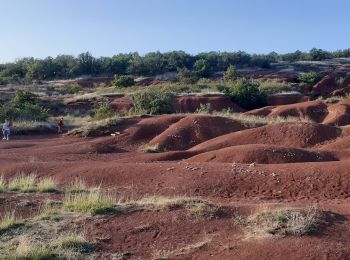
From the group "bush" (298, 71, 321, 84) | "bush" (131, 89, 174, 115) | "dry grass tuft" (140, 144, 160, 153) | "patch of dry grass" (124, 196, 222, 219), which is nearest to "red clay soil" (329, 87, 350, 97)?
"bush" (298, 71, 321, 84)

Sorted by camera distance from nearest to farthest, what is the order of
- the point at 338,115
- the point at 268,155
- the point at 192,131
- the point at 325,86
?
the point at 268,155
the point at 192,131
the point at 338,115
the point at 325,86

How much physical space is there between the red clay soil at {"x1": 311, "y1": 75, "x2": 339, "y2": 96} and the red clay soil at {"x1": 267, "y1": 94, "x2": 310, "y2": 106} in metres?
5.89

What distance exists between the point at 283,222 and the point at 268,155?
28.2 feet

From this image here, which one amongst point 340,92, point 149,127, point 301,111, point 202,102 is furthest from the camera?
point 340,92

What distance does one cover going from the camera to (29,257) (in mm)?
6473

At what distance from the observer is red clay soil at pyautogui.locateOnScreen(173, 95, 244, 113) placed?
39.6 metres

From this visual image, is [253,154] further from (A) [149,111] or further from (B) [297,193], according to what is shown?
(A) [149,111]

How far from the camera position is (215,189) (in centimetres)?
1221

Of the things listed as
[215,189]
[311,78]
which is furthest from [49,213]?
[311,78]

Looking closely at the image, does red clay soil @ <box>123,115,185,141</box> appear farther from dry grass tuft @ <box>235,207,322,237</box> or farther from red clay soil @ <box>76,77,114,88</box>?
red clay soil @ <box>76,77,114,88</box>

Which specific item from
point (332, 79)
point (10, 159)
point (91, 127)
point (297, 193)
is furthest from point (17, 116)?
point (332, 79)

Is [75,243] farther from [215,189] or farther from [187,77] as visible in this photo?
[187,77]

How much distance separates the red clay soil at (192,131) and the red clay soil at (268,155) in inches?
277

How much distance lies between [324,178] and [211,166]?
122 inches
